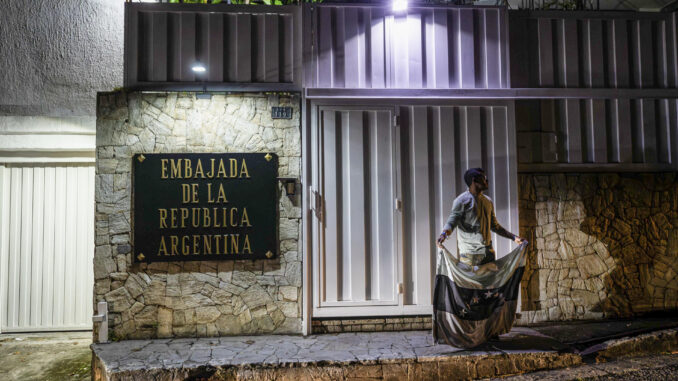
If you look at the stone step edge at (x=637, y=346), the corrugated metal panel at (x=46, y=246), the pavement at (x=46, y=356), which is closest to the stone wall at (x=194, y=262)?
the pavement at (x=46, y=356)

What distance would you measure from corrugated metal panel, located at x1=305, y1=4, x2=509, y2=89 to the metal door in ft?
1.96

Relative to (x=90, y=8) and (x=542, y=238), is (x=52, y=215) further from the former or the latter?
(x=542, y=238)

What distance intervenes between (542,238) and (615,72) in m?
3.04

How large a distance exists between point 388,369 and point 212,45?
5.16 meters

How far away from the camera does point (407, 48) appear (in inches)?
242

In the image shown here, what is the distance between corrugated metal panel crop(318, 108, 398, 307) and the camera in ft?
19.3

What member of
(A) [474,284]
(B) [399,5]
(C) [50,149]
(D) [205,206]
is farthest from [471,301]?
(C) [50,149]

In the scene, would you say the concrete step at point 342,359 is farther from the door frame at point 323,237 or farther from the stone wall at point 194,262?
the door frame at point 323,237

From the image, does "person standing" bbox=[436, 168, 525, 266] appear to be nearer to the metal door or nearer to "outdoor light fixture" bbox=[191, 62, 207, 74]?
the metal door

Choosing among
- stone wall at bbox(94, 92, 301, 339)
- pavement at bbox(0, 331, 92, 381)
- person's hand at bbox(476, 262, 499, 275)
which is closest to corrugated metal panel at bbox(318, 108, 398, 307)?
stone wall at bbox(94, 92, 301, 339)

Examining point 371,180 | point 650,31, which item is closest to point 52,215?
point 371,180

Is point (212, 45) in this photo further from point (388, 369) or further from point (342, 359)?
point (388, 369)

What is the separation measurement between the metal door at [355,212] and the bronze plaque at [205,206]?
77cm

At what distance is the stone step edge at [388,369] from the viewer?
15.1ft
